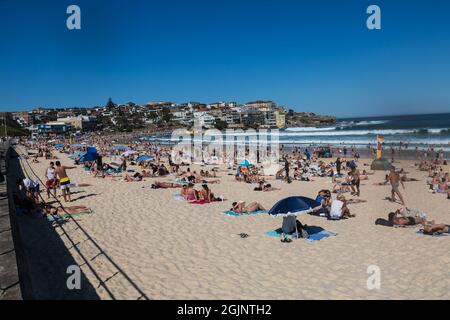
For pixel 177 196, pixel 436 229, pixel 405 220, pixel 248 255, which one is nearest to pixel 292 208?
pixel 248 255

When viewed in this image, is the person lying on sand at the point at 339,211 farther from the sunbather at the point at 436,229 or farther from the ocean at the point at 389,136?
the ocean at the point at 389,136

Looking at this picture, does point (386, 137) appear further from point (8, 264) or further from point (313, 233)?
point (8, 264)

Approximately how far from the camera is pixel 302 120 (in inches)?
5359

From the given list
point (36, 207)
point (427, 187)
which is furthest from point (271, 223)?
point (427, 187)

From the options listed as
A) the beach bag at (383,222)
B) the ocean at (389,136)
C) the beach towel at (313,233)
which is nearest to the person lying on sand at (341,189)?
the beach bag at (383,222)

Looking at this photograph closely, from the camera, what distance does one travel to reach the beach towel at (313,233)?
25.2 feet

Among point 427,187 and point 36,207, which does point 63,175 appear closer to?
point 36,207

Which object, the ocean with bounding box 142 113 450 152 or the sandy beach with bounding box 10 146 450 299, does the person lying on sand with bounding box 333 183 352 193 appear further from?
the ocean with bounding box 142 113 450 152

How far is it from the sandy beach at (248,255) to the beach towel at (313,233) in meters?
0.19

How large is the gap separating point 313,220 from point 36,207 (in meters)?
7.55

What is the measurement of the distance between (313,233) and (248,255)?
1927 millimetres

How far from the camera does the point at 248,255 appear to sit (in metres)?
6.75

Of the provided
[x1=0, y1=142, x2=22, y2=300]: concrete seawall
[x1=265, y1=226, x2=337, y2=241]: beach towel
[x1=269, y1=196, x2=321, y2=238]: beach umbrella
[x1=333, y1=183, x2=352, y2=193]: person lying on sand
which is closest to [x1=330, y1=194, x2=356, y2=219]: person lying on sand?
[x1=265, y1=226, x2=337, y2=241]: beach towel
